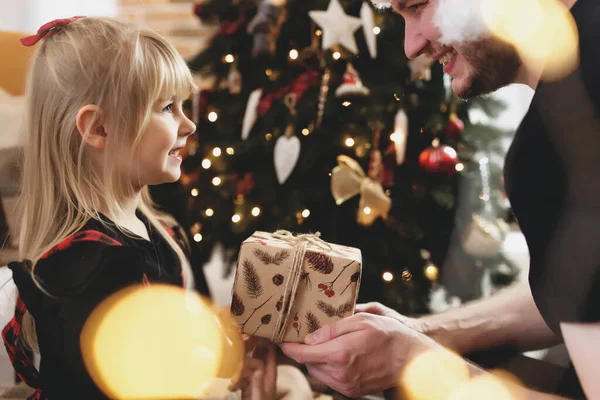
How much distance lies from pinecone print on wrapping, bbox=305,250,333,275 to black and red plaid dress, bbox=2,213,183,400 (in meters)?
0.28

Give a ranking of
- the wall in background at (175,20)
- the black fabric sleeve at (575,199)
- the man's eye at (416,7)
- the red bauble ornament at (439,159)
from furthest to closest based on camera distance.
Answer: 1. the wall in background at (175,20)
2. the red bauble ornament at (439,159)
3. the man's eye at (416,7)
4. the black fabric sleeve at (575,199)

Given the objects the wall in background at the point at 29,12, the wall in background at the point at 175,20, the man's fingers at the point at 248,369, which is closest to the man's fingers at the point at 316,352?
the man's fingers at the point at 248,369

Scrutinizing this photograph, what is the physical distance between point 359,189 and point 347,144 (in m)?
0.17

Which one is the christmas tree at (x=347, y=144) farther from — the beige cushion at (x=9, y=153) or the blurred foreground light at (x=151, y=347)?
the blurred foreground light at (x=151, y=347)

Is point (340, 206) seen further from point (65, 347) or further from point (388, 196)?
point (65, 347)

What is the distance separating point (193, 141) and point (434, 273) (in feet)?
3.43

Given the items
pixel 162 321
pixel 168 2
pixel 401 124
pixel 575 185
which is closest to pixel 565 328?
pixel 575 185

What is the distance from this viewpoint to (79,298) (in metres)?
0.82

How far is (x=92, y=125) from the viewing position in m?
0.94

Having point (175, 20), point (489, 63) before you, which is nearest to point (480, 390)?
point (489, 63)

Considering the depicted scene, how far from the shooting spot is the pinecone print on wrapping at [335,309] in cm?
86

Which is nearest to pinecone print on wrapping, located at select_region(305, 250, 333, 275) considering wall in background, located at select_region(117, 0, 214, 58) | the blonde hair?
the blonde hair

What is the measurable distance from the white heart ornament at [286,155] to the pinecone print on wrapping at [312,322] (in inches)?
37.8

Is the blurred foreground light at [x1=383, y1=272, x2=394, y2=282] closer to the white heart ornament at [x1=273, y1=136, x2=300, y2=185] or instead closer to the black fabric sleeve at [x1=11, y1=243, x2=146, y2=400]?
the white heart ornament at [x1=273, y1=136, x2=300, y2=185]
